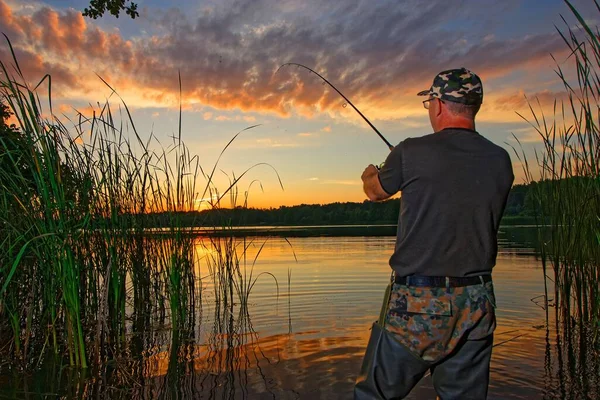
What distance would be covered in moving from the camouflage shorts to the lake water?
61.3 inches

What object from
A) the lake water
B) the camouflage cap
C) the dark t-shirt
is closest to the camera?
the dark t-shirt

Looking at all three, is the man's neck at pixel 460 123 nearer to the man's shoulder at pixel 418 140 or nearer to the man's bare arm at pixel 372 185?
the man's shoulder at pixel 418 140

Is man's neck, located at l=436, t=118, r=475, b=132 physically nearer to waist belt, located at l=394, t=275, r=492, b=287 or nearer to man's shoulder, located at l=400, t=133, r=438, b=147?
man's shoulder, located at l=400, t=133, r=438, b=147

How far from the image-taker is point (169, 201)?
20.5 ft

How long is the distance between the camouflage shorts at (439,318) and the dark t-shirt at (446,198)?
10 cm

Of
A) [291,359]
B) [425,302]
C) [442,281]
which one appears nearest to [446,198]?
[442,281]

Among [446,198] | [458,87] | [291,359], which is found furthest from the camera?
[291,359]

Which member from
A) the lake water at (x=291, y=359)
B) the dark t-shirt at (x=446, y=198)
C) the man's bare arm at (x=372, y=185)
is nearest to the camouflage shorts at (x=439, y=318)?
the dark t-shirt at (x=446, y=198)

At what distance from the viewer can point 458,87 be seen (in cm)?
279

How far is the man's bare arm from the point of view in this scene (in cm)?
280

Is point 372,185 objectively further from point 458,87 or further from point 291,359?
point 291,359

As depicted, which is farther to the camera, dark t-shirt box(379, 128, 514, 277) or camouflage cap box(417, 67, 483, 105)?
camouflage cap box(417, 67, 483, 105)

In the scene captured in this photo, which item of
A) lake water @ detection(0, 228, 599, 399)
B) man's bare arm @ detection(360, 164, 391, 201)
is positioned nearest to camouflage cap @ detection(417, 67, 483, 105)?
man's bare arm @ detection(360, 164, 391, 201)

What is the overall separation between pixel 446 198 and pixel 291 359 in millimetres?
3014
